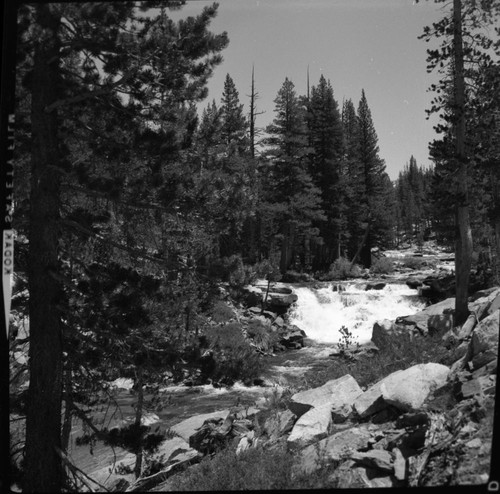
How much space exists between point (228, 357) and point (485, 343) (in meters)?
2.76

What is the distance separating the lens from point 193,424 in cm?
678

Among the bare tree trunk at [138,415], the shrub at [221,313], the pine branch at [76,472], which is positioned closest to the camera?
the pine branch at [76,472]

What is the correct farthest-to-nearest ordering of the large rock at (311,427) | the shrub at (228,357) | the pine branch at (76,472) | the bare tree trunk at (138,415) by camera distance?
the large rock at (311,427) → the shrub at (228,357) → the bare tree trunk at (138,415) → the pine branch at (76,472)

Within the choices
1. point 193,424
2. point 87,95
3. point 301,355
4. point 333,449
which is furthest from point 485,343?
point 301,355

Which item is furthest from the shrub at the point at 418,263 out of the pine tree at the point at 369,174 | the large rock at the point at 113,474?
the large rock at the point at 113,474

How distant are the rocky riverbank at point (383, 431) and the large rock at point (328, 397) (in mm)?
15

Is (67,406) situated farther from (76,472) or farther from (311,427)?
(311,427)

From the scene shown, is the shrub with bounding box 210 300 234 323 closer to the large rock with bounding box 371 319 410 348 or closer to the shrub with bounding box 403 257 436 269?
the large rock with bounding box 371 319 410 348

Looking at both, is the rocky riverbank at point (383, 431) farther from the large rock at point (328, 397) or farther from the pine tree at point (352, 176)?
the pine tree at point (352, 176)

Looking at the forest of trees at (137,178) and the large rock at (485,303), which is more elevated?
the forest of trees at (137,178)

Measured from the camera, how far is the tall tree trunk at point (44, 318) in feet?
11.2

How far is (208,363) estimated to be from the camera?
3.91 metres

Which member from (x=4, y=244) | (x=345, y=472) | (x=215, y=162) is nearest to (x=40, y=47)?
(x=4, y=244)

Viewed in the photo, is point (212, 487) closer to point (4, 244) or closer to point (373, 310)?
point (4, 244)
